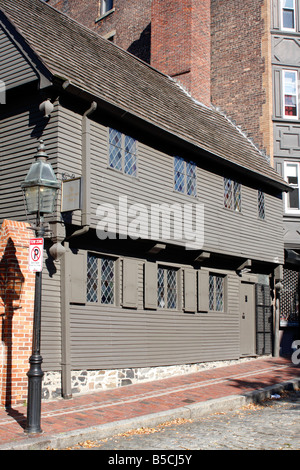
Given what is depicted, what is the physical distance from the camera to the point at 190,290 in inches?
598

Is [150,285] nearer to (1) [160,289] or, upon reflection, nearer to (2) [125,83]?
(1) [160,289]

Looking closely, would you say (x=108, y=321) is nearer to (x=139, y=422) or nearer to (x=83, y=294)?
(x=83, y=294)

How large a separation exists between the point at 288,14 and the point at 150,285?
13.5 metres

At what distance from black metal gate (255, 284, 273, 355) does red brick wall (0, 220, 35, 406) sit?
9.67 metres

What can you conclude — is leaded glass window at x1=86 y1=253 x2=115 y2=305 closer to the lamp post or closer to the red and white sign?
the lamp post

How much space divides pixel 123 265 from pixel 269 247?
23.8ft

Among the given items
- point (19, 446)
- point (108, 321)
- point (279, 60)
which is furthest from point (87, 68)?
point (279, 60)

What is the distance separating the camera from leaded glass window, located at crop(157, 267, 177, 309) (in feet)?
47.0

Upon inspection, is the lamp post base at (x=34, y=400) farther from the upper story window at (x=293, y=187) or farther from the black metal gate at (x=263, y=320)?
the upper story window at (x=293, y=187)

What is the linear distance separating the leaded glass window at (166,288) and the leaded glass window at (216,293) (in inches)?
72.1

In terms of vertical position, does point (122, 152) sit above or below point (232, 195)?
above

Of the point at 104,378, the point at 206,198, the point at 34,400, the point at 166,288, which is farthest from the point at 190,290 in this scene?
the point at 34,400

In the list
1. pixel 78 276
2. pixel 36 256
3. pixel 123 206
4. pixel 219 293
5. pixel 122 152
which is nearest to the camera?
pixel 36 256

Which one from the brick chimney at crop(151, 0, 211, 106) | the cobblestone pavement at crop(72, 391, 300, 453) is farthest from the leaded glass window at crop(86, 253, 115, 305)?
the brick chimney at crop(151, 0, 211, 106)
